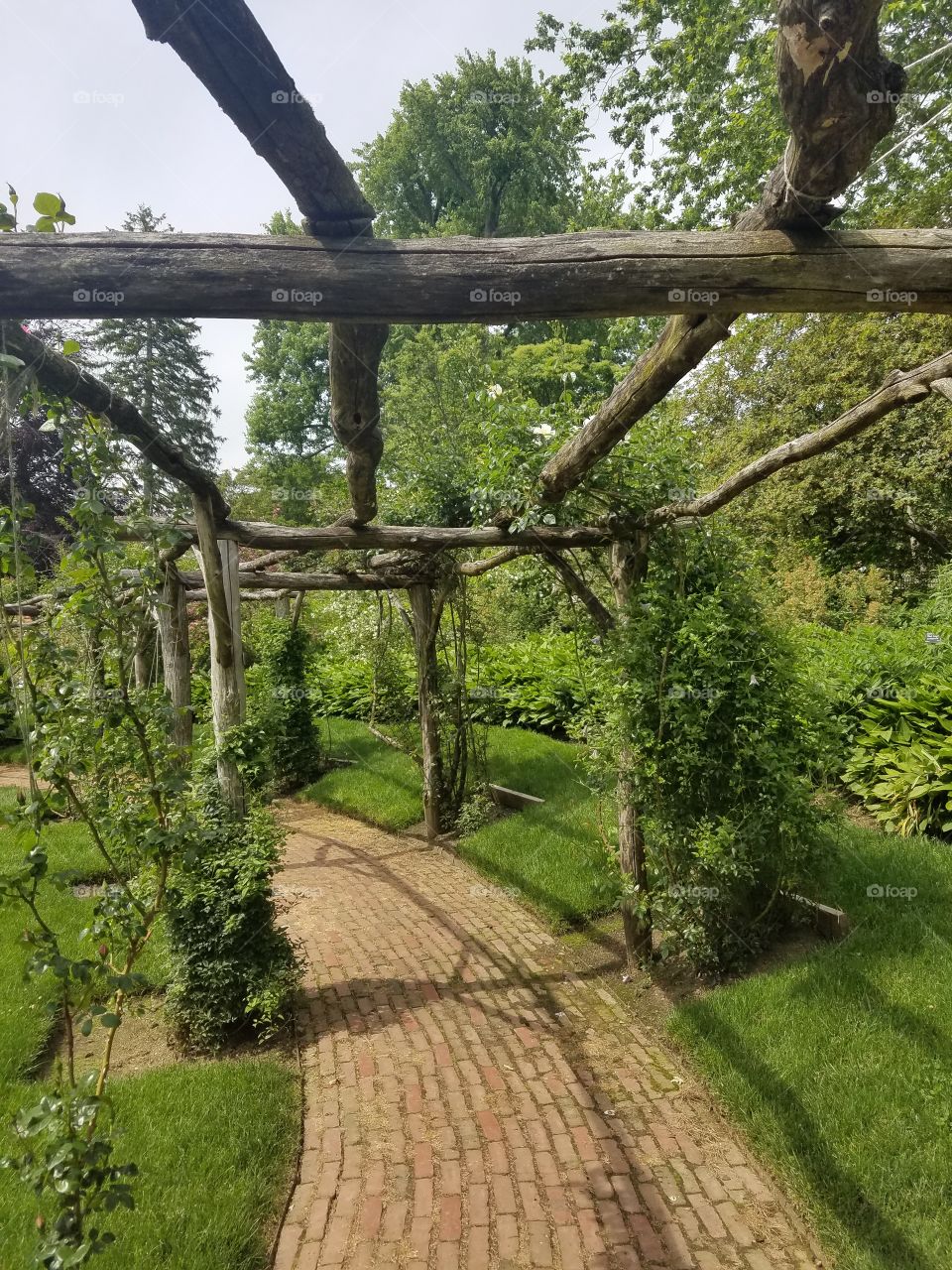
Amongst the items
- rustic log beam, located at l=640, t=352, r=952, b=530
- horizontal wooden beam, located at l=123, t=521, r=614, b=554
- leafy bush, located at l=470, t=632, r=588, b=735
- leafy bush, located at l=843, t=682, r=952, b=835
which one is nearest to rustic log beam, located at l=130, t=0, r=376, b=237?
rustic log beam, located at l=640, t=352, r=952, b=530

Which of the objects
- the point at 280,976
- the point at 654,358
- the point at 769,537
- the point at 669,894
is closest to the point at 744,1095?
the point at 669,894

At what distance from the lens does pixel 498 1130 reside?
11.2 feet

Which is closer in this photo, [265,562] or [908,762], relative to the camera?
[908,762]

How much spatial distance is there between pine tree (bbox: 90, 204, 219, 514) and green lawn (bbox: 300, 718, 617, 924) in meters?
3.86

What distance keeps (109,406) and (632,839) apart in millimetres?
3962

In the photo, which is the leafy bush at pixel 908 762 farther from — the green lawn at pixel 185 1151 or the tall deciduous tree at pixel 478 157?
the tall deciduous tree at pixel 478 157

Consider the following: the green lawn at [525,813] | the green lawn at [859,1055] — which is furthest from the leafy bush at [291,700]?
the green lawn at [859,1055]

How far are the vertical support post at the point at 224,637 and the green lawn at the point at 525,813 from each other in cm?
268

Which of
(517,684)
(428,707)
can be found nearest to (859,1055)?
(428,707)

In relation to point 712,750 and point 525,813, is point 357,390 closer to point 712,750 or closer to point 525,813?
point 712,750

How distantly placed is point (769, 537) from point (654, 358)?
10.6 m

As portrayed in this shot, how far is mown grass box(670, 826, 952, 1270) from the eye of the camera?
2.71 metres

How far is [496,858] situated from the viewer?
6.86 meters

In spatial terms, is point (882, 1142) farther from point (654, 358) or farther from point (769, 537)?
point (769, 537)
